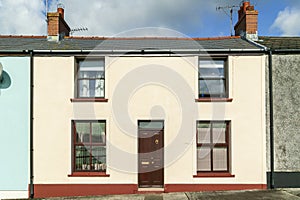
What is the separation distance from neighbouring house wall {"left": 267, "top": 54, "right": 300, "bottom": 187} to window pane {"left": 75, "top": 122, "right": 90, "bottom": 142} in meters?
6.35

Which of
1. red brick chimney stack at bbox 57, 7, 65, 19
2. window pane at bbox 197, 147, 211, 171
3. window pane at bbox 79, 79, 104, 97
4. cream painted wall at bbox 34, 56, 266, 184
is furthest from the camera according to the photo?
red brick chimney stack at bbox 57, 7, 65, 19

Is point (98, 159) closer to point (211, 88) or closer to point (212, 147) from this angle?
point (212, 147)

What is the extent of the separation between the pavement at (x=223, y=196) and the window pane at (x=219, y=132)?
5.84 feet

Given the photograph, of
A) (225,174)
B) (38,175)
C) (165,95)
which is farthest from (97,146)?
(225,174)

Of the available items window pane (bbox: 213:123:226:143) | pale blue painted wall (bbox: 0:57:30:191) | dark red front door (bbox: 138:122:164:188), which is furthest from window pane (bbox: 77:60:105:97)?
window pane (bbox: 213:123:226:143)

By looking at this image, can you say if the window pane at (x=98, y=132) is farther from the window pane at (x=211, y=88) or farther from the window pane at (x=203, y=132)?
the window pane at (x=211, y=88)

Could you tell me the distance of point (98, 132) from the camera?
11375 mm

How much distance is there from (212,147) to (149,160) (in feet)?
7.47

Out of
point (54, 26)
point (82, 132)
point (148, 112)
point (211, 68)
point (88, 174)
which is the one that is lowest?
point (88, 174)

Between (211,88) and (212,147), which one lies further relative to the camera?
(211,88)

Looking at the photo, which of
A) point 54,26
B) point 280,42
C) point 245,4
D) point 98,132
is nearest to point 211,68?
point 280,42

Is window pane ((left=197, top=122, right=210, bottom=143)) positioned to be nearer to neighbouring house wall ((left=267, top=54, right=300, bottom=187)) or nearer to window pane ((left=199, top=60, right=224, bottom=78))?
window pane ((left=199, top=60, right=224, bottom=78))

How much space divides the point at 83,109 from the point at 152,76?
2.70 metres

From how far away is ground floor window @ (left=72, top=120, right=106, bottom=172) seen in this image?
11336mm
